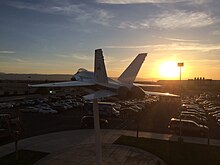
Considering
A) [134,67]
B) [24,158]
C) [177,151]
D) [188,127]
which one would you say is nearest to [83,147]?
[24,158]

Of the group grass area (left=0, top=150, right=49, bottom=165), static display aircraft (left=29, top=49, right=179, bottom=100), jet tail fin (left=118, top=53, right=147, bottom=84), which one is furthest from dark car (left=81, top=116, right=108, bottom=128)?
jet tail fin (left=118, top=53, right=147, bottom=84)

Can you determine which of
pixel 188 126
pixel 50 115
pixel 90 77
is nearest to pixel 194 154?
Result: pixel 188 126

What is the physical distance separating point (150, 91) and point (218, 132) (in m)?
24.9

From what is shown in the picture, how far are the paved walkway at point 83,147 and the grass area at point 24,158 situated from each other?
916 mm

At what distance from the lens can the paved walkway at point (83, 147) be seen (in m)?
25.0

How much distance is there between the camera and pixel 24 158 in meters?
25.1

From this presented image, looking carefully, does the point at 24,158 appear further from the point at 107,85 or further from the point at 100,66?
the point at 100,66

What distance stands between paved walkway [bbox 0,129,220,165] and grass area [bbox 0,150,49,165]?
0.92 m

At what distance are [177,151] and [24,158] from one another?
17.9 m

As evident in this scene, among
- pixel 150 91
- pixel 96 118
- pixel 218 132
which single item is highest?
pixel 150 91

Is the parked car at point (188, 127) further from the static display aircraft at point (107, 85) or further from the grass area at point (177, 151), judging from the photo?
the static display aircraft at point (107, 85)

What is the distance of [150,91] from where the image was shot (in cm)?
2058

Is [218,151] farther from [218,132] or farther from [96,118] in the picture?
[96,118]

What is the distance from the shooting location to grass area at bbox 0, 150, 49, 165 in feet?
78.7
